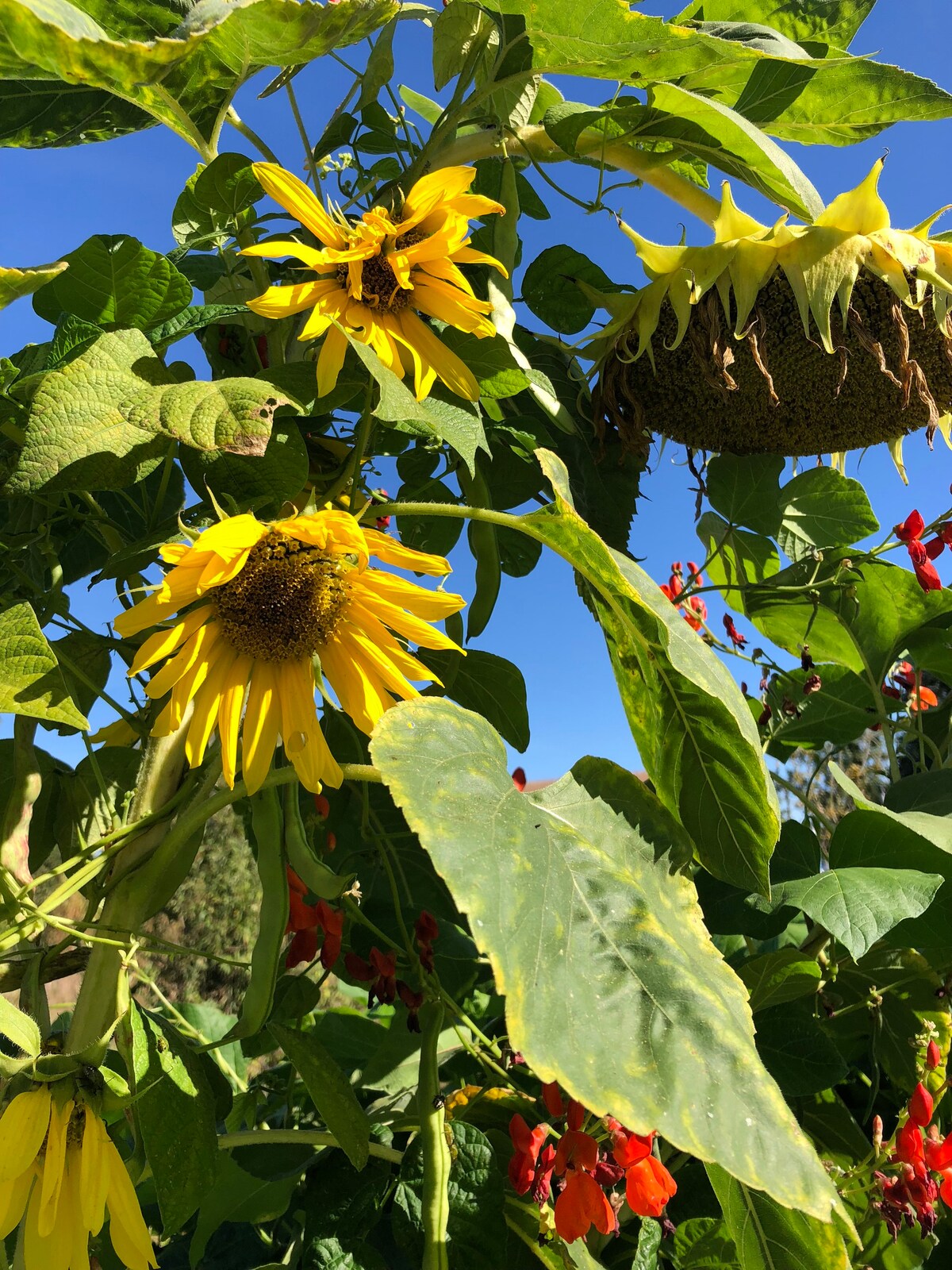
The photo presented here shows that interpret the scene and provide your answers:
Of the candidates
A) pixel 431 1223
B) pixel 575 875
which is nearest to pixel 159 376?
pixel 575 875

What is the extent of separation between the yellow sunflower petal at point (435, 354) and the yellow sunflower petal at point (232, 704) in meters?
0.22

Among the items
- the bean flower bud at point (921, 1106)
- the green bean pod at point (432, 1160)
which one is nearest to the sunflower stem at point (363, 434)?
the green bean pod at point (432, 1160)

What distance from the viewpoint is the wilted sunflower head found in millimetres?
711

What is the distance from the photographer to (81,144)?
28.4 inches

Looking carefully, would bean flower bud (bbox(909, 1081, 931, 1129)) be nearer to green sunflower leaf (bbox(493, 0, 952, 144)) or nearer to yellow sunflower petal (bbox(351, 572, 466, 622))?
yellow sunflower petal (bbox(351, 572, 466, 622))

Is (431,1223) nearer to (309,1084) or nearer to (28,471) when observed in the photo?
(309,1084)

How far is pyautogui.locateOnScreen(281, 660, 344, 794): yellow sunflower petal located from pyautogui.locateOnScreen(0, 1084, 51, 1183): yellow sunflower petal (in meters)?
0.20

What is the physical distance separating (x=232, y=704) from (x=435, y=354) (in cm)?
26

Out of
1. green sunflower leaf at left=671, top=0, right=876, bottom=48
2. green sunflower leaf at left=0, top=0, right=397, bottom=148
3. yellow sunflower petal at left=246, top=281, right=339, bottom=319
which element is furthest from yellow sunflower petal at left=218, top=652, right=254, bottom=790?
green sunflower leaf at left=671, top=0, right=876, bottom=48

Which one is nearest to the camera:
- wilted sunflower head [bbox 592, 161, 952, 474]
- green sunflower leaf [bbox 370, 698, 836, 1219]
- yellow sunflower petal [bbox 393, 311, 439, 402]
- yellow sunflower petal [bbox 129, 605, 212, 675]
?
green sunflower leaf [bbox 370, 698, 836, 1219]

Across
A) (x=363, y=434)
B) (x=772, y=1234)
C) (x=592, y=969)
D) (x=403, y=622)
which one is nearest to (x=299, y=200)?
(x=363, y=434)

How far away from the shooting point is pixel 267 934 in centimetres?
56

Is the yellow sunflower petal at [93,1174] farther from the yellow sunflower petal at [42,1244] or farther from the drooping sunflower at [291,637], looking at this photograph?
the drooping sunflower at [291,637]

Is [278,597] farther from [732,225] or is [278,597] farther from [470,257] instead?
[732,225]
